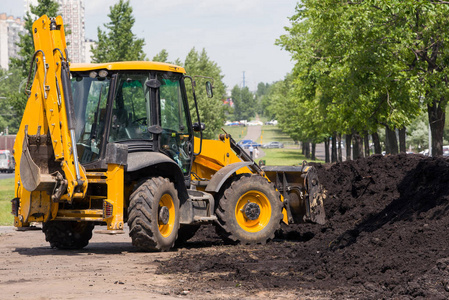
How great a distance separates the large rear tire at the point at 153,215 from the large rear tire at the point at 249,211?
4.13 feet

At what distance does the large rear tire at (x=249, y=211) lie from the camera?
1325cm

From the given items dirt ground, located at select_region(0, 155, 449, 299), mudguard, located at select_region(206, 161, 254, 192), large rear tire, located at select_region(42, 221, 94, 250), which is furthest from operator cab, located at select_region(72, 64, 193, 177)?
dirt ground, located at select_region(0, 155, 449, 299)

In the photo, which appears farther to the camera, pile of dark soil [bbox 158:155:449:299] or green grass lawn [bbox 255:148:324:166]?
green grass lawn [bbox 255:148:324:166]

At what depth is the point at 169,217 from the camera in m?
12.4

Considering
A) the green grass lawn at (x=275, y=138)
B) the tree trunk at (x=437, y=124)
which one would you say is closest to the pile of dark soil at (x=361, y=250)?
the tree trunk at (x=437, y=124)

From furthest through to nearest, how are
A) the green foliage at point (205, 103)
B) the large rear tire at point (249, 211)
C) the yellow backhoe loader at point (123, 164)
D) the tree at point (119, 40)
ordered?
the green foliage at point (205, 103)
the tree at point (119, 40)
the large rear tire at point (249, 211)
the yellow backhoe loader at point (123, 164)

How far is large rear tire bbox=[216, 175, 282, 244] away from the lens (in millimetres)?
13250

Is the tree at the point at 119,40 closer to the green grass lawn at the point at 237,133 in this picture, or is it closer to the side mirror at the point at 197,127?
the side mirror at the point at 197,127

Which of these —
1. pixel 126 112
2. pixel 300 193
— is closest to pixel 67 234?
pixel 126 112

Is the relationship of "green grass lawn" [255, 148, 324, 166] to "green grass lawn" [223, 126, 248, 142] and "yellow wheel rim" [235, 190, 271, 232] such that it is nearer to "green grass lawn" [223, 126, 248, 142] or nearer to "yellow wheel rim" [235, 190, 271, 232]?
"yellow wheel rim" [235, 190, 271, 232]

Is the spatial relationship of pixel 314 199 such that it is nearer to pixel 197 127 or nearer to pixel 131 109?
pixel 197 127

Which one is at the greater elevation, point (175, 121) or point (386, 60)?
point (386, 60)

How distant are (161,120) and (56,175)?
2.28m

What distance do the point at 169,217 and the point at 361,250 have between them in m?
3.60
